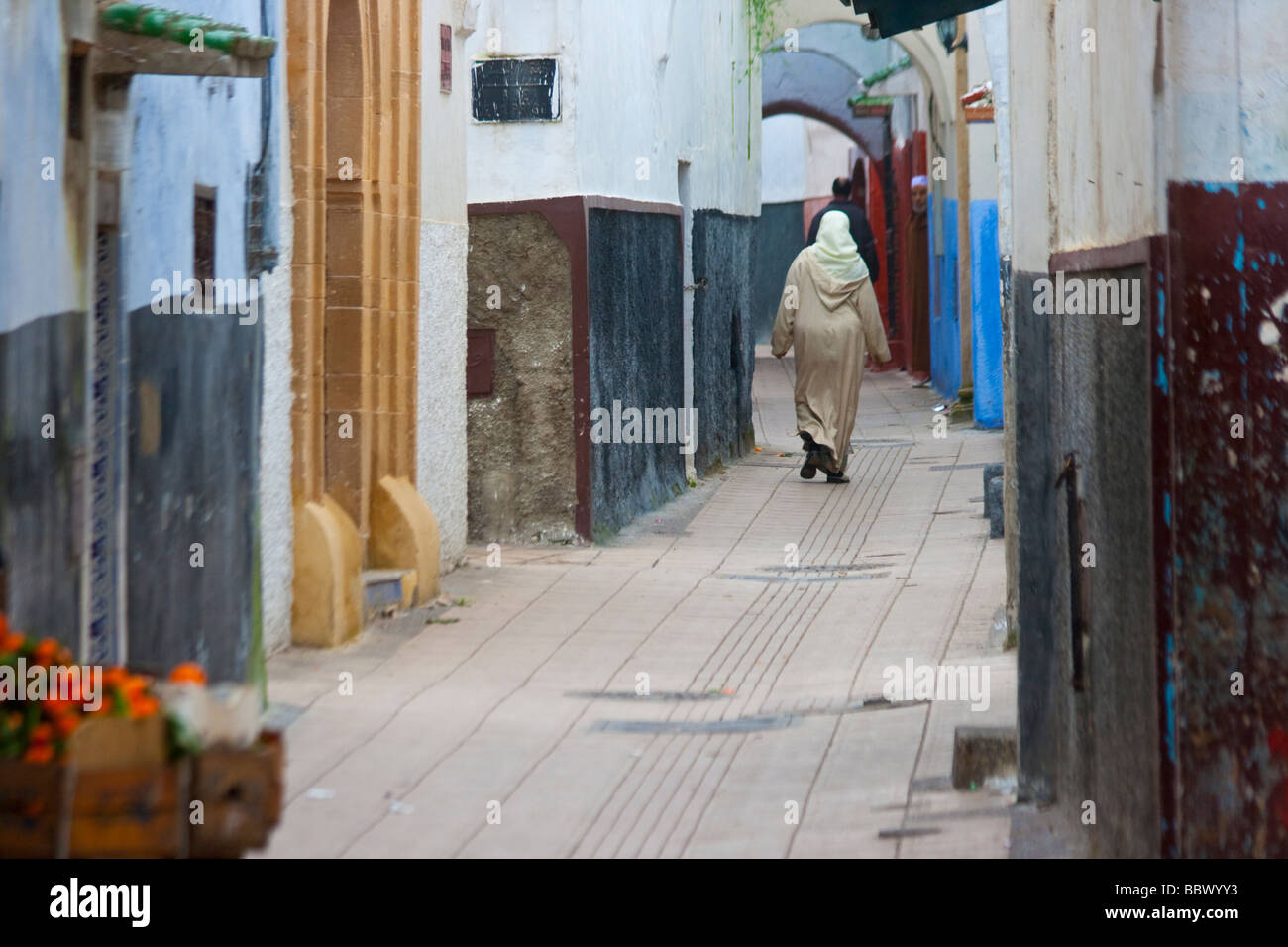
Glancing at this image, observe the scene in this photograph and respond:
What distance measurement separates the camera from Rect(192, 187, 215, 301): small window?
606 centimetres

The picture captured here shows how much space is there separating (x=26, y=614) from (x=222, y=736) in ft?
5.46

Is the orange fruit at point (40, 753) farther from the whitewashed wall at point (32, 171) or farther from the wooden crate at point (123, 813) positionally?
the whitewashed wall at point (32, 171)

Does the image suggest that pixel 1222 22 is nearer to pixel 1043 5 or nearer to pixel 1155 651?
pixel 1155 651

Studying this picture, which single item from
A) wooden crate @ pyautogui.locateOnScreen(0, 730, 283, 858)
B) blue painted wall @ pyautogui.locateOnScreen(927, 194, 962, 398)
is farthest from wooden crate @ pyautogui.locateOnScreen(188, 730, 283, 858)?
blue painted wall @ pyautogui.locateOnScreen(927, 194, 962, 398)

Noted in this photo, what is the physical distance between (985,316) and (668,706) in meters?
11.1

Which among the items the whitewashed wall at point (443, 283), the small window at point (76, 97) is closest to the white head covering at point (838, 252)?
the whitewashed wall at point (443, 283)

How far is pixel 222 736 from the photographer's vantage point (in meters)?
2.83

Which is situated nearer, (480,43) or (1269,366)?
(1269,366)

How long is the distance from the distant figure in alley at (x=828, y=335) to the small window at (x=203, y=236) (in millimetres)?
7959

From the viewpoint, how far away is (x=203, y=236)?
20.2 feet

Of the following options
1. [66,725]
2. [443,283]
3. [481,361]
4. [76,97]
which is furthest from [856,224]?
[66,725]

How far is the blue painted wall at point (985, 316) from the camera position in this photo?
16.9m

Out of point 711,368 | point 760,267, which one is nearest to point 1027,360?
point 711,368

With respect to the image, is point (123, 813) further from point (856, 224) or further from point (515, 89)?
point (856, 224)
